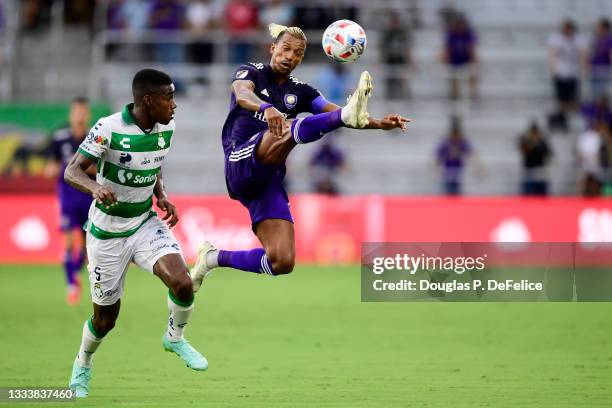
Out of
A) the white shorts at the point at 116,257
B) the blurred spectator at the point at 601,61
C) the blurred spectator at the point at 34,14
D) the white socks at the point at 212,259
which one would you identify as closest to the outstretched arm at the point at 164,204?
the white shorts at the point at 116,257

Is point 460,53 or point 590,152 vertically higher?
point 460,53

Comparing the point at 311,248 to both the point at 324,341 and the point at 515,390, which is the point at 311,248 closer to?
the point at 324,341

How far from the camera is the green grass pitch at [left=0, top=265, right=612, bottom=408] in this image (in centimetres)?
941

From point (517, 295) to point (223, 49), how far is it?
50.7ft

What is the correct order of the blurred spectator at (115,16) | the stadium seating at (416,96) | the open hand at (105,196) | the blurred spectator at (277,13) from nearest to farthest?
the open hand at (105,196) → the stadium seating at (416,96) → the blurred spectator at (277,13) → the blurred spectator at (115,16)

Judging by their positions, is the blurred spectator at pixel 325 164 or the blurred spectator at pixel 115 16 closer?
the blurred spectator at pixel 325 164

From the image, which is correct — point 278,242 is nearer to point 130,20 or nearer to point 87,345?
point 87,345

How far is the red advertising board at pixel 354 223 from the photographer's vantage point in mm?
21375

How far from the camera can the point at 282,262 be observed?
33.8ft

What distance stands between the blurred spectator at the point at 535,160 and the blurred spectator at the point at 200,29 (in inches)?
281

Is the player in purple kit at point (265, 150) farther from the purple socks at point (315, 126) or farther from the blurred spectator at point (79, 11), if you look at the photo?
the blurred spectator at point (79, 11)

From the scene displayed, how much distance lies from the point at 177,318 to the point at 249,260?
3.92 ft

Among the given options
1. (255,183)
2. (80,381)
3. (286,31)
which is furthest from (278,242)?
(80,381)

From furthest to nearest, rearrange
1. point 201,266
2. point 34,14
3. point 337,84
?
point 34,14 < point 337,84 < point 201,266
